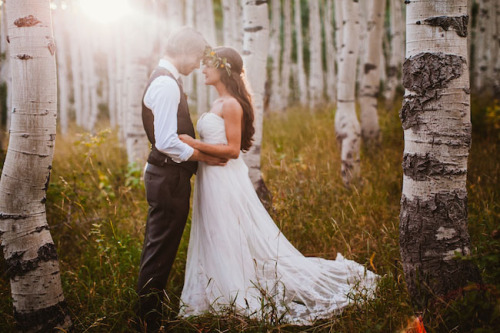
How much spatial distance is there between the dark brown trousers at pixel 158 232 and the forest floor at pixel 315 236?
0.46ft

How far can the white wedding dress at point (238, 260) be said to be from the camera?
2846 millimetres

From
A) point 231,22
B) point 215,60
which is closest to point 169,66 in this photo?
point 215,60

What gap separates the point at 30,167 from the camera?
2203mm

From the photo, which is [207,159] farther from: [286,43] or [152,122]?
[286,43]

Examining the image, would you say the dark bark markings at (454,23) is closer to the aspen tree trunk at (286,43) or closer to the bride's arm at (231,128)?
the bride's arm at (231,128)

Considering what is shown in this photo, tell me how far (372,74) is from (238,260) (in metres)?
4.63

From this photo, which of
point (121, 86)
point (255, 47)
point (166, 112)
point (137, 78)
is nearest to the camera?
point (166, 112)

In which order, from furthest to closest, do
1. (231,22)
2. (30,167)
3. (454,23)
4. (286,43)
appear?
(286,43) < (231,22) < (30,167) < (454,23)

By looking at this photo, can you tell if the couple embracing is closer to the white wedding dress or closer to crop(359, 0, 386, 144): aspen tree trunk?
the white wedding dress

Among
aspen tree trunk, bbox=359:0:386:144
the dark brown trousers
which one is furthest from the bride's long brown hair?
aspen tree trunk, bbox=359:0:386:144

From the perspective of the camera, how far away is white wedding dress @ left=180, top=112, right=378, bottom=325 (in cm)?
285

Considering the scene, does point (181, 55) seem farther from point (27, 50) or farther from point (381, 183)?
point (381, 183)

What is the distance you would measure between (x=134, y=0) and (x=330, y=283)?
511cm

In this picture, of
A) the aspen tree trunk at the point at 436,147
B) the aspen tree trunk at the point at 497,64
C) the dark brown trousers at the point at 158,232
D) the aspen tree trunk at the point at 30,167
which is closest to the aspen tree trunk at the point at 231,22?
the aspen tree trunk at the point at 497,64
